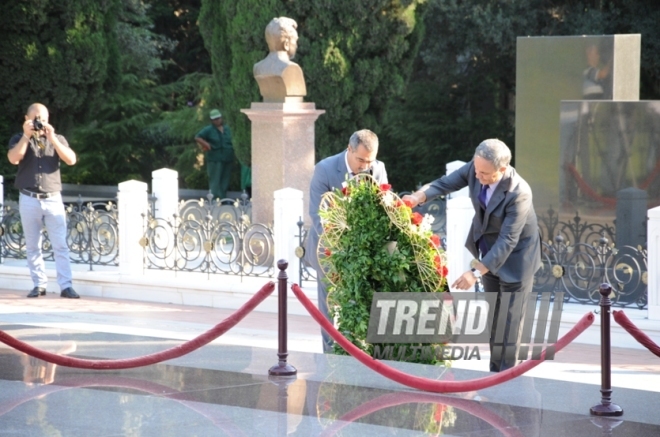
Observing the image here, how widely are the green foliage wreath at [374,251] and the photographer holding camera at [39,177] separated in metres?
4.95

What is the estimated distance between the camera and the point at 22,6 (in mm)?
17484

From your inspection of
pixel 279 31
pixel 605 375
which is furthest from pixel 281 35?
pixel 605 375

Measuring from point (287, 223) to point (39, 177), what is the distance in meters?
2.56

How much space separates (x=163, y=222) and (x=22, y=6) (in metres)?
5.74

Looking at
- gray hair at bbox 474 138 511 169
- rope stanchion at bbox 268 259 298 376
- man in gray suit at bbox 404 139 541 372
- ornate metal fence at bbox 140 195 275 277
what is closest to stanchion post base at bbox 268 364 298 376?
rope stanchion at bbox 268 259 298 376

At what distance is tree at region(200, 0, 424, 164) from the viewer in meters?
17.8

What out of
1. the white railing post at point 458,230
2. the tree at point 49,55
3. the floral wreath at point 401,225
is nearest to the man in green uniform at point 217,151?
the tree at point 49,55

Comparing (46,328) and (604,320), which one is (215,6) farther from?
(604,320)

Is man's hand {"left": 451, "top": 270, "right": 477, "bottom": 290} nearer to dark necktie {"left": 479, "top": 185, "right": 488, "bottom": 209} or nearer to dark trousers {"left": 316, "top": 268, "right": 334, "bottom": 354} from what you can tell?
dark necktie {"left": 479, "top": 185, "right": 488, "bottom": 209}

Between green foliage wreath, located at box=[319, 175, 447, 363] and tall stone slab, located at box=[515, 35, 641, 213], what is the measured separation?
4.87 m

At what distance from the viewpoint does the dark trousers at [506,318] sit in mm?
7289

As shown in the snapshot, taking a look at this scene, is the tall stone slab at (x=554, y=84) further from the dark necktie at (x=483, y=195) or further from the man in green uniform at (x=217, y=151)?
the man in green uniform at (x=217, y=151)

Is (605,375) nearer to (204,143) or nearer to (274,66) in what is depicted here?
(274,66)

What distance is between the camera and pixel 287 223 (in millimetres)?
11602
